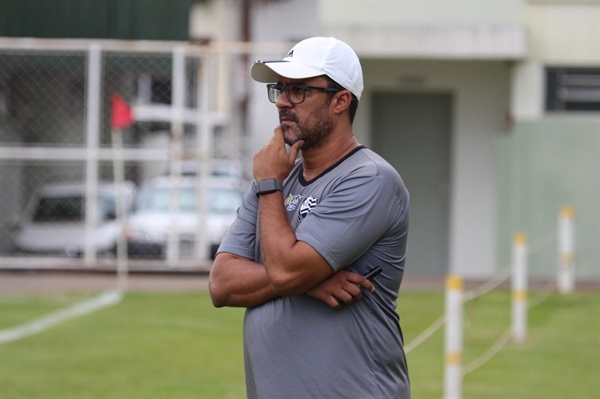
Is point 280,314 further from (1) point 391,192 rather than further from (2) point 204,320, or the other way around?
(2) point 204,320

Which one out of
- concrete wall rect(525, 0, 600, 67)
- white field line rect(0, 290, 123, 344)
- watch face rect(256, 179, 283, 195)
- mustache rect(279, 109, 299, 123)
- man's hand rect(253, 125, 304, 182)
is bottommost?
white field line rect(0, 290, 123, 344)

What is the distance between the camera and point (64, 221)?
60.1 ft

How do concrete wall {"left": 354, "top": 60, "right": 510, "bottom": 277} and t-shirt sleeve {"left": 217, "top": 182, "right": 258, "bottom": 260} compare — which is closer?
t-shirt sleeve {"left": 217, "top": 182, "right": 258, "bottom": 260}

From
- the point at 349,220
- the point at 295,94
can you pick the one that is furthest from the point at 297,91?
the point at 349,220

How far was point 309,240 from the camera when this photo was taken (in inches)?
141

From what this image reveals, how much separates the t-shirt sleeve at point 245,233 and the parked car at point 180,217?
13.1 m

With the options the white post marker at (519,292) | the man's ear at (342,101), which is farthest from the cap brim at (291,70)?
the white post marker at (519,292)

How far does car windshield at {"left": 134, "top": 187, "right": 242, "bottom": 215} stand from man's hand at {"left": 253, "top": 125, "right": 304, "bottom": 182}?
13.9m

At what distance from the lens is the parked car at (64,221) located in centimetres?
1780

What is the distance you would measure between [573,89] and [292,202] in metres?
15.1


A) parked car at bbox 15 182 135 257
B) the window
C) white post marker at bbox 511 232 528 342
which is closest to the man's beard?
white post marker at bbox 511 232 528 342

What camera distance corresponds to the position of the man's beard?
3.79m

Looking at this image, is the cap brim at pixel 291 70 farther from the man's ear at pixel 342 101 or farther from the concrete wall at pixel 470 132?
the concrete wall at pixel 470 132

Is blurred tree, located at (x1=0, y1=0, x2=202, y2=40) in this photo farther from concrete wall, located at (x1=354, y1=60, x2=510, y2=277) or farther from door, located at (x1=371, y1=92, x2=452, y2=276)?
door, located at (x1=371, y1=92, x2=452, y2=276)
